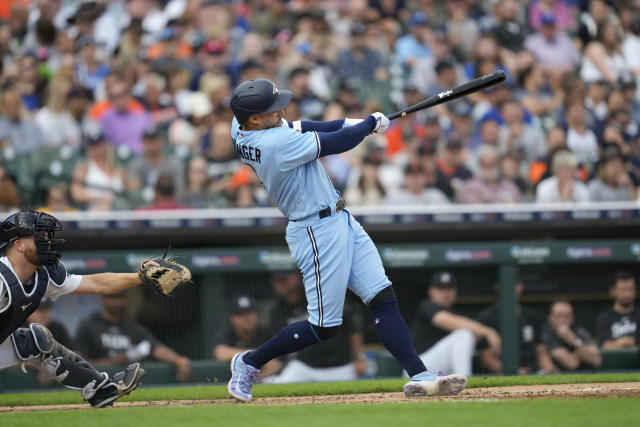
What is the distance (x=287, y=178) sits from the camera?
495 cm

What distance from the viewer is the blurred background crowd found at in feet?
27.5

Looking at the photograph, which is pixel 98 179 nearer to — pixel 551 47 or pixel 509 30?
pixel 509 30

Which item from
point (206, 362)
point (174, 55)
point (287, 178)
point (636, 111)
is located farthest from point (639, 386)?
point (174, 55)

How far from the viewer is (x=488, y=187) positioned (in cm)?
864

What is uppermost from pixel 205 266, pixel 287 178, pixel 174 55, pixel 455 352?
pixel 174 55

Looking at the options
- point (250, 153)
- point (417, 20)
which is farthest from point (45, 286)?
point (417, 20)

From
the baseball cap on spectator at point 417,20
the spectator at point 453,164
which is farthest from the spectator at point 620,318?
the baseball cap on spectator at point 417,20

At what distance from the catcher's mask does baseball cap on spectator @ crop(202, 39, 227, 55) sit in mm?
5366

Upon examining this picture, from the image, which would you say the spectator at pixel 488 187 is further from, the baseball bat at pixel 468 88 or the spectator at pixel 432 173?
the baseball bat at pixel 468 88

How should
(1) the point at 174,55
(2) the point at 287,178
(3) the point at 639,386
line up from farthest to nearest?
(1) the point at 174,55, (3) the point at 639,386, (2) the point at 287,178

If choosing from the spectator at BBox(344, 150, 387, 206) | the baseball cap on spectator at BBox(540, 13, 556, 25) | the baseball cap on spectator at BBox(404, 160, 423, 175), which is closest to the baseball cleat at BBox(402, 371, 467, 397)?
the spectator at BBox(344, 150, 387, 206)

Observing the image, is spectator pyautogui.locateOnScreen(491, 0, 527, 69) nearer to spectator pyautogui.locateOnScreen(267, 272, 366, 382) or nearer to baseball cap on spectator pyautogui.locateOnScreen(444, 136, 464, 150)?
baseball cap on spectator pyautogui.locateOnScreen(444, 136, 464, 150)

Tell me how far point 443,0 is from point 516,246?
512cm

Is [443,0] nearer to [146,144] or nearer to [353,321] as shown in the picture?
[146,144]
